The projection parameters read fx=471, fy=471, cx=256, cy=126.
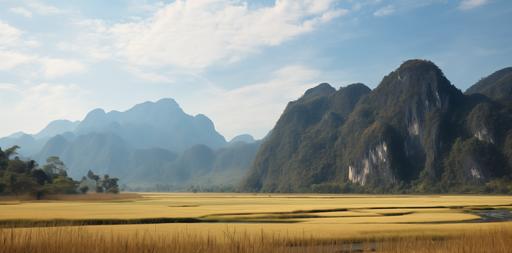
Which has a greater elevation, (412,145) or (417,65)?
(417,65)

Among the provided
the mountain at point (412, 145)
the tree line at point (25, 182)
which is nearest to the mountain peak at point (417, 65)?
the mountain at point (412, 145)

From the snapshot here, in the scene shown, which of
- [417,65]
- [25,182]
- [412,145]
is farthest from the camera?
[417,65]

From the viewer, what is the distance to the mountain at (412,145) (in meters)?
127

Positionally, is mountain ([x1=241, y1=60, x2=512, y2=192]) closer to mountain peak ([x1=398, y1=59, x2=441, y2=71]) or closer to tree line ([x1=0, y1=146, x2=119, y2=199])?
mountain peak ([x1=398, y1=59, x2=441, y2=71])

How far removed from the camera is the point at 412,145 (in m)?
151

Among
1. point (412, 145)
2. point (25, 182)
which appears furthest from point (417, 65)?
point (25, 182)

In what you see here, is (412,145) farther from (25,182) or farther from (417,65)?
(25,182)

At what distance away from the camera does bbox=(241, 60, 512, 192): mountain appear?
127 meters

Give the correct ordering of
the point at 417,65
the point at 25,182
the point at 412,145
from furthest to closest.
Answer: the point at 417,65 → the point at 412,145 → the point at 25,182

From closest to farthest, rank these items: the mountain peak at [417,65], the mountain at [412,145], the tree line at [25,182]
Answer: the tree line at [25,182] → the mountain at [412,145] → the mountain peak at [417,65]

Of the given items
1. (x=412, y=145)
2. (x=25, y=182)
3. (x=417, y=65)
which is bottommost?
(x=25, y=182)

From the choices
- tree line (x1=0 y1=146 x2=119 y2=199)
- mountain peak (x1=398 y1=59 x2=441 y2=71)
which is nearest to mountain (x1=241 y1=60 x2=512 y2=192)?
mountain peak (x1=398 y1=59 x2=441 y2=71)

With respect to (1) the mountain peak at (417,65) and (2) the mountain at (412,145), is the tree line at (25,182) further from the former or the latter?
(1) the mountain peak at (417,65)

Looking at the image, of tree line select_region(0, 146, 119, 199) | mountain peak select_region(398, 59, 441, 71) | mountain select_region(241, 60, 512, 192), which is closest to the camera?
tree line select_region(0, 146, 119, 199)
